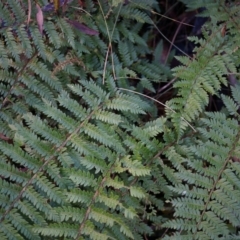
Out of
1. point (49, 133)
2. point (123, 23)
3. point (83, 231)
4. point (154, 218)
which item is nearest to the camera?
point (83, 231)

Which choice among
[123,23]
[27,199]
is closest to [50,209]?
[27,199]

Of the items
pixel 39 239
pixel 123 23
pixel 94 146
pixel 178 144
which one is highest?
pixel 123 23

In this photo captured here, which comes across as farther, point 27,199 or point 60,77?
point 60,77

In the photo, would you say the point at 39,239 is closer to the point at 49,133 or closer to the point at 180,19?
the point at 49,133

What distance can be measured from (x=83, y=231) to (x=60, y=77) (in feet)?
3.23

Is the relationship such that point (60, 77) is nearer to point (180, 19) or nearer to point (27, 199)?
point (27, 199)

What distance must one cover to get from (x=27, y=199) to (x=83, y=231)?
1.18ft

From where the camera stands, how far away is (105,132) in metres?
2.37

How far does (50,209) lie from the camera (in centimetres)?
218

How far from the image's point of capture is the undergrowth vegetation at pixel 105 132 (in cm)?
221

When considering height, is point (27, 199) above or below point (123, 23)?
below

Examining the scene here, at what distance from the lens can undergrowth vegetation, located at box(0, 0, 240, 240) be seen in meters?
2.21

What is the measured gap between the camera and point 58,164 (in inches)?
93.9

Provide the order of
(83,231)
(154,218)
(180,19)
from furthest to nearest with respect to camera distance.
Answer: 1. (180,19)
2. (154,218)
3. (83,231)
